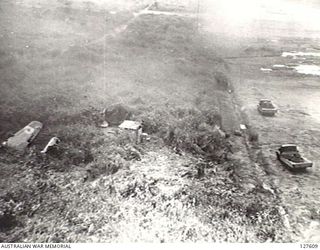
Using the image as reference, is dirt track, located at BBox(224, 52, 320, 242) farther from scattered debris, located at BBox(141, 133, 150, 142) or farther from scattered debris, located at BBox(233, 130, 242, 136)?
scattered debris, located at BBox(141, 133, 150, 142)

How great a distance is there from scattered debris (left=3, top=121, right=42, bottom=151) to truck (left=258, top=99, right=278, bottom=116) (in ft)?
25.6

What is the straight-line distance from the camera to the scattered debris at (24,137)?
787 cm

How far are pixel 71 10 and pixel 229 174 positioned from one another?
17885 millimetres

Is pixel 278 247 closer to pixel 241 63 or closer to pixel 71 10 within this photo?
pixel 241 63

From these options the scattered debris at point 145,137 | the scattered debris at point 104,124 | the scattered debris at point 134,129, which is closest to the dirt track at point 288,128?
the scattered debris at point 145,137

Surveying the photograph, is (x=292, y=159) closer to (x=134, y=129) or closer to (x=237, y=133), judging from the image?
(x=237, y=133)

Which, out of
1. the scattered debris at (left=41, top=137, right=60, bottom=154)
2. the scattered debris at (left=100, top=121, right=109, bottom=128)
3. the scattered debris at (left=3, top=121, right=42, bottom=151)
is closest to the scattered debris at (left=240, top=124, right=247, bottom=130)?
the scattered debris at (left=100, top=121, right=109, bottom=128)

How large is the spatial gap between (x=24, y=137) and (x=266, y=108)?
27.7ft

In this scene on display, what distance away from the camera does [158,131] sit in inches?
372

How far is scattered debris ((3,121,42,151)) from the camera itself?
7872 mm

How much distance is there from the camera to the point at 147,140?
891cm

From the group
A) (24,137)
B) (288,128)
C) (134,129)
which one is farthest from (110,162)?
(288,128)

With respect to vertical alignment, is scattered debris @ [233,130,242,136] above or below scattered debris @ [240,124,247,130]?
above

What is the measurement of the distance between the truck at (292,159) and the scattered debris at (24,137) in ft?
21.7
